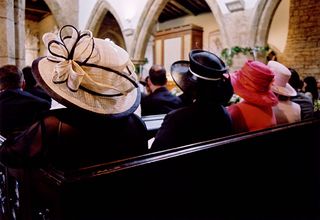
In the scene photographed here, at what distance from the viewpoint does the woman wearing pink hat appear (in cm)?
180

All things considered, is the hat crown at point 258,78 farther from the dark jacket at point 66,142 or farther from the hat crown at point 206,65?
the dark jacket at point 66,142

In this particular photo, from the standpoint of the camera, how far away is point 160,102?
310cm

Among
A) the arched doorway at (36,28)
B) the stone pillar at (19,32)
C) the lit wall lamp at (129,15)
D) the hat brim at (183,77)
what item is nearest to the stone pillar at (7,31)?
the stone pillar at (19,32)

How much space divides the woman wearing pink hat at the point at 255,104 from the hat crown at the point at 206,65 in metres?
0.33

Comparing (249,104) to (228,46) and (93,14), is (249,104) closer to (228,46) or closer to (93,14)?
(228,46)

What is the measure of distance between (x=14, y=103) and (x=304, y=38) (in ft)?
24.2

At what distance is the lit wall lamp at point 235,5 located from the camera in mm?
5398

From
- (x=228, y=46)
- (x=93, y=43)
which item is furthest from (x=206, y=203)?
(x=228, y=46)

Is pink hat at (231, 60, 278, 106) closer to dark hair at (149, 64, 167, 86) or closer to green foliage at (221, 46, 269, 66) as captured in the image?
dark hair at (149, 64, 167, 86)

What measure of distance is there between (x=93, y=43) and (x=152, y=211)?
2.03 ft

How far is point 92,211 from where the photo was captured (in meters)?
0.88

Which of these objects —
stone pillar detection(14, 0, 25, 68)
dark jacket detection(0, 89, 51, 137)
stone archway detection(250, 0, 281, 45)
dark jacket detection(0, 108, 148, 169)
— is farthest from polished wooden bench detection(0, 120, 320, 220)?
stone archway detection(250, 0, 281, 45)

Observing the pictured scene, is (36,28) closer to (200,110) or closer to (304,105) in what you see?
(304,105)

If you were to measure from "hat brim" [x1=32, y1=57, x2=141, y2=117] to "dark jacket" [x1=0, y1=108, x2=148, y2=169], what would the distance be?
28mm
